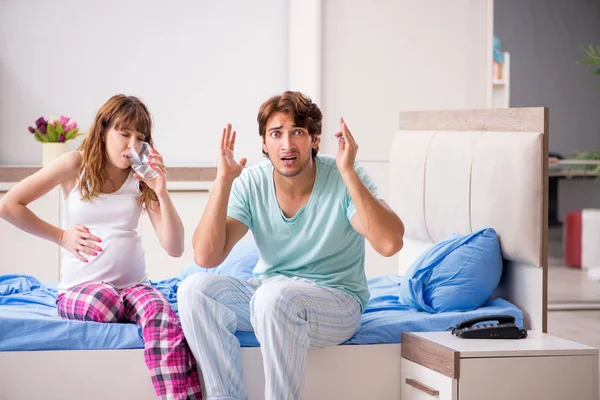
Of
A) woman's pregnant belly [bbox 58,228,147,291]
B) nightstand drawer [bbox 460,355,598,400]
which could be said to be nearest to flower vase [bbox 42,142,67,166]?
woman's pregnant belly [bbox 58,228,147,291]

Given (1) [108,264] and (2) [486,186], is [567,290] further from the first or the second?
(1) [108,264]

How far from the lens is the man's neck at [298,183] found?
8.29 ft

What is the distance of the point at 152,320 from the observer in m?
2.36

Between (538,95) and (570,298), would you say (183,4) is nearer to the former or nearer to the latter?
(538,95)

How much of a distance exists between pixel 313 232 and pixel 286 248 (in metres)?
0.09

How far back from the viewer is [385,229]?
232cm

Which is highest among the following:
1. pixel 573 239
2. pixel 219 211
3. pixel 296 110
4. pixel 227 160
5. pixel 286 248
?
pixel 296 110

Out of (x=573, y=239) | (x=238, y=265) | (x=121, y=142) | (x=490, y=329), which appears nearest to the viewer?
(x=490, y=329)

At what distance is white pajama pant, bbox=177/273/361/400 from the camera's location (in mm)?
2219

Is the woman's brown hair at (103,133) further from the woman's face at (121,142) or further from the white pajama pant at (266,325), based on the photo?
the white pajama pant at (266,325)

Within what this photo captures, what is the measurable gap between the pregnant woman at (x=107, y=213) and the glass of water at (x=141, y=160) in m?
0.02

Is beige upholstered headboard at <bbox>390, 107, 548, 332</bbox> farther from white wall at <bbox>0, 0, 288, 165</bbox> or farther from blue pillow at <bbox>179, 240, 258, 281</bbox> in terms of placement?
white wall at <bbox>0, 0, 288, 165</bbox>

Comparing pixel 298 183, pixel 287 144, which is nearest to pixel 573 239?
pixel 298 183

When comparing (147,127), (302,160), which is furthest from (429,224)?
(147,127)
